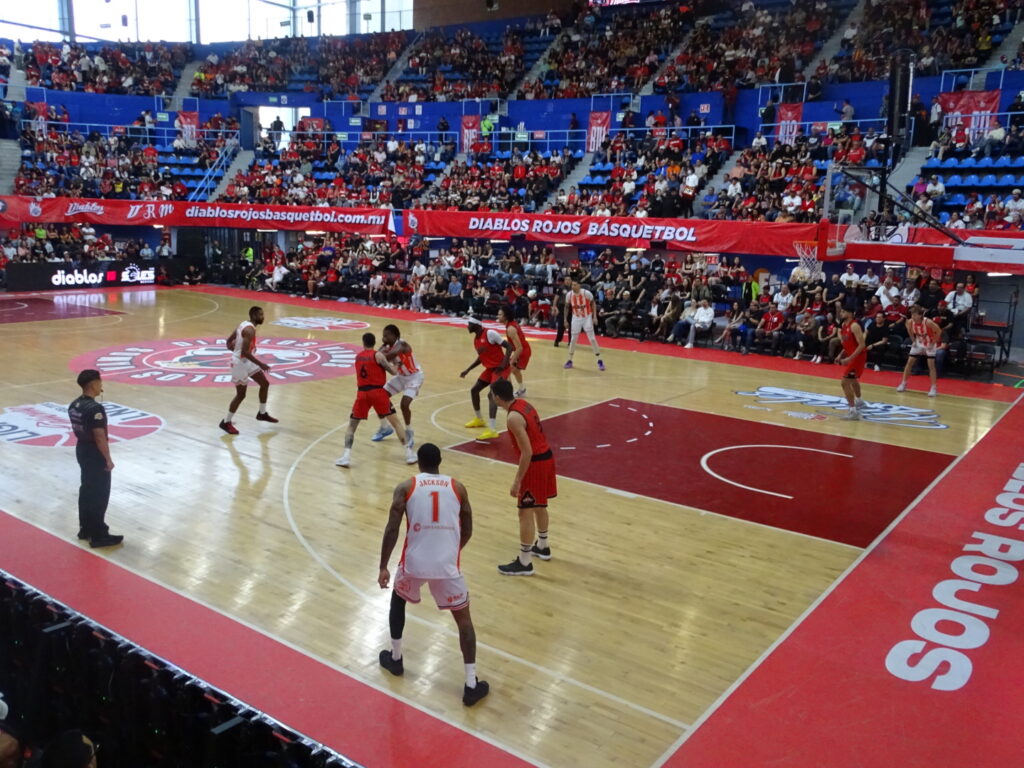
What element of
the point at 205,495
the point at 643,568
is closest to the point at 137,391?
the point at 205,495

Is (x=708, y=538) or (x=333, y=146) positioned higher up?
(x=333, y=146)

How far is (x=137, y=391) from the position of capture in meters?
13.5

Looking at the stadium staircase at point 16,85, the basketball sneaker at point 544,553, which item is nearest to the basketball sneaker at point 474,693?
the basketball sneaker at point 544,553

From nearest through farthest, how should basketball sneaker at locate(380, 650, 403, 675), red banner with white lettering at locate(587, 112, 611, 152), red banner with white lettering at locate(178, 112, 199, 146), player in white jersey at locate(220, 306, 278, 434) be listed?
basketball sneaker at locate(380, 650, 403, 675) → player in white jersey at locate(220, 306, 278, 434) → red banner with white lettering at locate(587, 112, 611, 152) → red banner with white lettering at locate(178, 112, 199, 146)

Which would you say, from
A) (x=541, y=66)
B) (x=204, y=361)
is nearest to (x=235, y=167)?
(x=541, y=66)

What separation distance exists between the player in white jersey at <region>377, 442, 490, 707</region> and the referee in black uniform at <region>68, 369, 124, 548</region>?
335 cm

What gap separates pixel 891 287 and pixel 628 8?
843 inches

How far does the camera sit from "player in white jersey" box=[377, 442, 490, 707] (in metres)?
5.06

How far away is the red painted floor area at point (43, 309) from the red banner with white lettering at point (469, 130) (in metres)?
14.2

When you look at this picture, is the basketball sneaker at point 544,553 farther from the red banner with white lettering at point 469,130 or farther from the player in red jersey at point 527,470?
the red banner with white lettering at point 469,130

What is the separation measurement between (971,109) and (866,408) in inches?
493

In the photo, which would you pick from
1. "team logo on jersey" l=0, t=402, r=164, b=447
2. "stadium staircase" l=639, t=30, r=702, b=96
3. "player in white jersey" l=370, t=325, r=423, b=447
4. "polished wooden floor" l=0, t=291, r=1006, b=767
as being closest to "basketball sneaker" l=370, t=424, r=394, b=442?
"polished wooden floor" l=0, t=291, r=1006, b=767

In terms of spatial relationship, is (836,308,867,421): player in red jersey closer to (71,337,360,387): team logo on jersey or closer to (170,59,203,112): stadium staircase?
(71,337,360,387): team logo on jersey

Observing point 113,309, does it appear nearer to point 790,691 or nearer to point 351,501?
point 351,501
